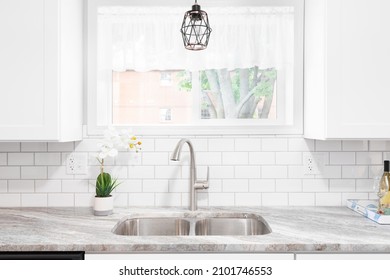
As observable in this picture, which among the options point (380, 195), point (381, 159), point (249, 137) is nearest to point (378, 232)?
point (380, 195)

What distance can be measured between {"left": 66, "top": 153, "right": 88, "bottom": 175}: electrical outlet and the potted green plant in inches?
6.1

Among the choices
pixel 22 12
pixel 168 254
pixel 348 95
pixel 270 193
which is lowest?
pixel 168 254

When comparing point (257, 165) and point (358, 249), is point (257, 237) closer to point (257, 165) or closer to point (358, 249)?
point (358, 249)

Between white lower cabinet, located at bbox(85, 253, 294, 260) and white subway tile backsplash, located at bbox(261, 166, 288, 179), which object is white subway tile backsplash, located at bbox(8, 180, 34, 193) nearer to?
white lower cabinet, located at bbox(85, 253, 294, 260)

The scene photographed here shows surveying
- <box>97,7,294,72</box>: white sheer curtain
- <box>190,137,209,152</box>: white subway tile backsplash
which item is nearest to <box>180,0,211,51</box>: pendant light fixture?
<box>97,7,294,72</box>: white sheer curtain

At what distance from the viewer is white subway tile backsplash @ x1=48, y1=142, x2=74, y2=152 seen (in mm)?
2227

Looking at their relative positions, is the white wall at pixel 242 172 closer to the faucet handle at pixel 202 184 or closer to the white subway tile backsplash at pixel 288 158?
the white subway tile backsplash at pixel 288 158

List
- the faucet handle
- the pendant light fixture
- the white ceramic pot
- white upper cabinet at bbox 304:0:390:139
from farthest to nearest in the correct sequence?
1. the faucet handle
2. the white ceramic pot
3. white upper cabinet at bbox 304:0:390:139
4. the pendant light fixture

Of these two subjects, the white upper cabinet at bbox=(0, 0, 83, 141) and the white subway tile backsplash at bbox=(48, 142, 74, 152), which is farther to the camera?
the white subway tile backsplash at bbox=(48, 142, 74, 152)

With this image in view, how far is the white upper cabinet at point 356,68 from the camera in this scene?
187 centimetres

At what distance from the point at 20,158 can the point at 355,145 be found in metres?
1.98

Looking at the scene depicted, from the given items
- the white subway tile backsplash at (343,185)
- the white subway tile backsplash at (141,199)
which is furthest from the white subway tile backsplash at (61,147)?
the white subway tile backsplash at (343,185)

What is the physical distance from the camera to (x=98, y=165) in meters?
2.25

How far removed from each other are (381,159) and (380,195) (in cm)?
35
